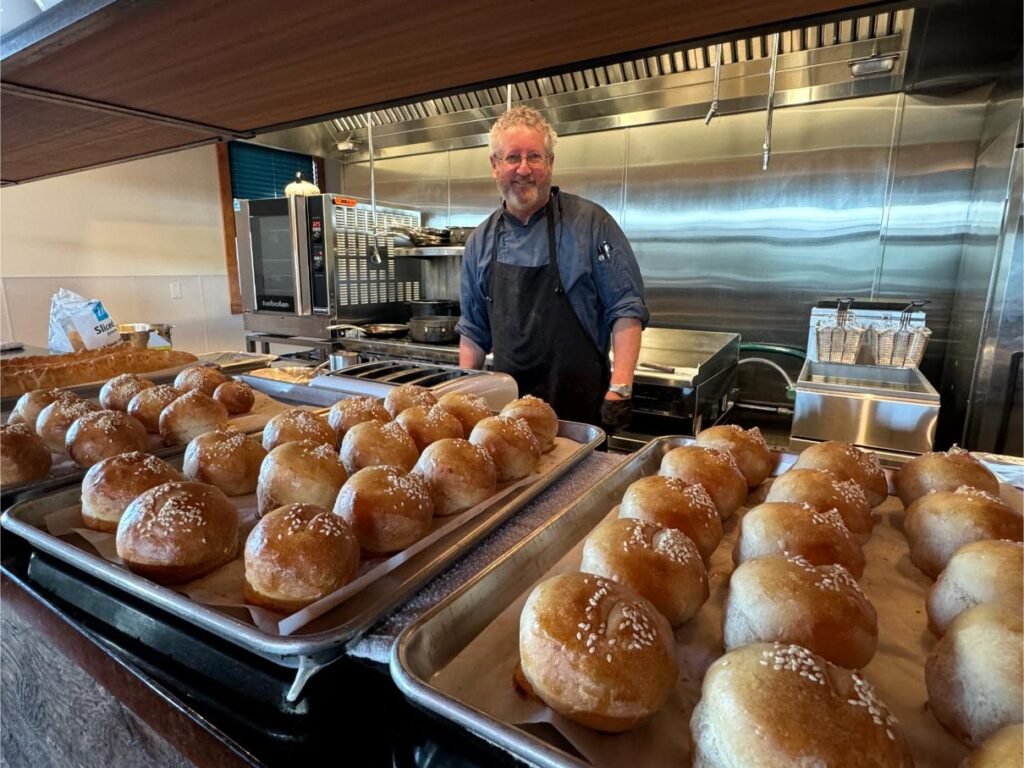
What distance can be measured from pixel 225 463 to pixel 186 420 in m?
0.44

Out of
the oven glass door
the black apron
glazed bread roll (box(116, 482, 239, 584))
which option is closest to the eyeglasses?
the black apron

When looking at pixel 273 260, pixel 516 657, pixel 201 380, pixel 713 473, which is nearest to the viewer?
pixel 516 657

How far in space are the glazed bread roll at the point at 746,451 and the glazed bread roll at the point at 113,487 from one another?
1206 millimetres

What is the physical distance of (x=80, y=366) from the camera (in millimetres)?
2299

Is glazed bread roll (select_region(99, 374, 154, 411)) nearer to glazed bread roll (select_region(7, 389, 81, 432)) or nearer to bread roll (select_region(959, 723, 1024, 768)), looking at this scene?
glazed bread roll (select_region(7, 389, 81, 432))

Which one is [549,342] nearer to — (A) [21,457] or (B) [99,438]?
(B) [99,438]

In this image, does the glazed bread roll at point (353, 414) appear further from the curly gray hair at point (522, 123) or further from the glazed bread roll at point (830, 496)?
the curly gray hair at point (522, 123)

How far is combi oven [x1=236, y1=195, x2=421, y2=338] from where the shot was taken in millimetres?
4359

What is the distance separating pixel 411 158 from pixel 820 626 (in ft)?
18.6

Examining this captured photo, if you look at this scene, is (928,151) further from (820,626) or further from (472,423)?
(820,626)

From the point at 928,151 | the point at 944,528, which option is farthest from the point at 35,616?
the point at 928,151

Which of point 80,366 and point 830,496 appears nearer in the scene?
point 830,496

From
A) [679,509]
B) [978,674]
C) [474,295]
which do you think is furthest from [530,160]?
[978,674]

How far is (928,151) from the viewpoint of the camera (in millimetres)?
3541
